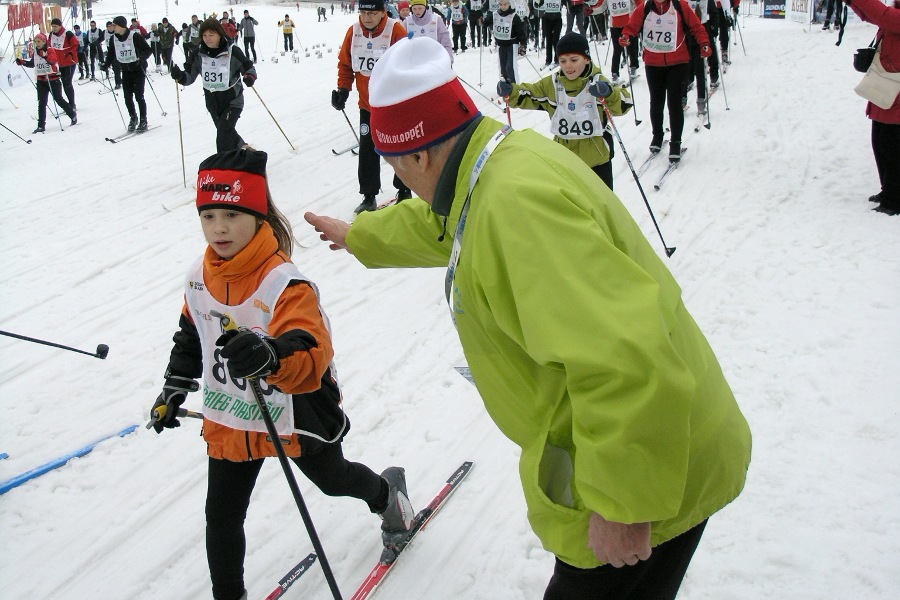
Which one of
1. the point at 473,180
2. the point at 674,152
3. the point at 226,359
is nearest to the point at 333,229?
the point at 226,359

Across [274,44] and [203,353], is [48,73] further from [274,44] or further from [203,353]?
[274,44]

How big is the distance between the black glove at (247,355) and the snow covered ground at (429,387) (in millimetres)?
1459

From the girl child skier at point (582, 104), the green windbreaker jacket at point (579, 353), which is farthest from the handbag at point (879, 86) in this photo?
the green windbreaker jacket at point (579, 353)

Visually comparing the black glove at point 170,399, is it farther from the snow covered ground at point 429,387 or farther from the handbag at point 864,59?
the handbag at point 864,59

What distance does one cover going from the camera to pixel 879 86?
5867 millimetres

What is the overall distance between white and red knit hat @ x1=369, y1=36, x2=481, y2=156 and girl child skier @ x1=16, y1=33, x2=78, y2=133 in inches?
577

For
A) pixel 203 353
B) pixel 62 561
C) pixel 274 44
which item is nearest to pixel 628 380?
pixel 203 353

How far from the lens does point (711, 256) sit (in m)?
5.95

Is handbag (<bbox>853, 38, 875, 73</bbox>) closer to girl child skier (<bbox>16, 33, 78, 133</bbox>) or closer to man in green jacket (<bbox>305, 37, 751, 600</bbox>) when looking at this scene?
man in green jacket (<bbox>305, 37, 751, 600</bbox>)

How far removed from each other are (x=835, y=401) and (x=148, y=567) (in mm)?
3659

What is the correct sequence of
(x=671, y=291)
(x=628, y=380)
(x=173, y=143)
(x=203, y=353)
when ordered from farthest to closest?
(x=173, y=143), (x=203, y=353), (x=671, y=291), (x=628, y=380)

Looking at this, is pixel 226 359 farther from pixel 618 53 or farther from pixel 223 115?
pixel 618 53

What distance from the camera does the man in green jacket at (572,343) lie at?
120 cm

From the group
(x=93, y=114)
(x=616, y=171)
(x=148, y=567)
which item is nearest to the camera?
(x=148, y=567)
